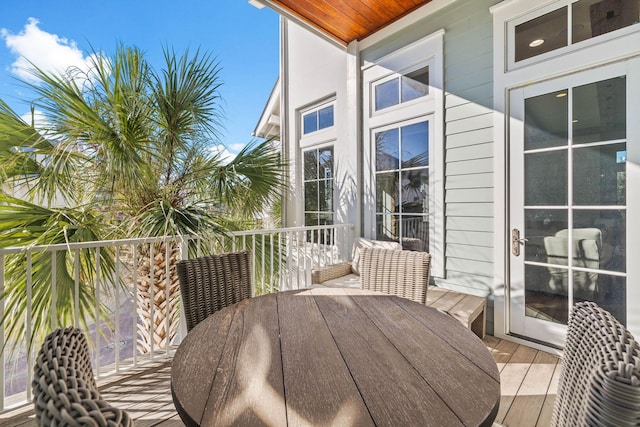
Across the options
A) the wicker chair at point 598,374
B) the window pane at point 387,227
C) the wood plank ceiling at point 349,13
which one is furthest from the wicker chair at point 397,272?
the wood plank ceiling at point 349,13

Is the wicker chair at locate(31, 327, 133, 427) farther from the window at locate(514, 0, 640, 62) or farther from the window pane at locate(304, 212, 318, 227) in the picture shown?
the window pane at locate(304, 212, 318, 227)

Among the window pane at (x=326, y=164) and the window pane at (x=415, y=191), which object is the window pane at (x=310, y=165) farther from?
the window pane at (x=415, y=191)

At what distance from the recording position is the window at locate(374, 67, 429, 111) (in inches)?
131

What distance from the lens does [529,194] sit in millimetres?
2615

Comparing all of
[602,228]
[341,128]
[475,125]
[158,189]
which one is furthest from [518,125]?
[158,189]

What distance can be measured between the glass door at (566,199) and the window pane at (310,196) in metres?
2.81

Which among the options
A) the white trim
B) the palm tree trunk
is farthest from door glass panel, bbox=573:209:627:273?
the palm tree trunk

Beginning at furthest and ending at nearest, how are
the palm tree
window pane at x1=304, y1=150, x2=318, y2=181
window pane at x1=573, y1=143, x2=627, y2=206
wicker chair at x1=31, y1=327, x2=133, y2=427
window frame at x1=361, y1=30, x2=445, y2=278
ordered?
window pane at x1=304, y1=150, x2=318, y2=181 < window frame at x1=361, y1=30, x2=445, y2=278 < window pane at x1=573, y1=143, x2=627, y2=206 < the palm tree < wicker chair at x1=31, y1=327, x2=133, y2=427

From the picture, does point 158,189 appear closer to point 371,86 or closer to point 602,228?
point 371,86

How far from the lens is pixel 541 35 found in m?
2.53

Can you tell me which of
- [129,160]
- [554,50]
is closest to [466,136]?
[554,50]

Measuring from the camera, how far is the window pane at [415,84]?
10.8ft

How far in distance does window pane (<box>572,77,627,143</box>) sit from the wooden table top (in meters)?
2.15

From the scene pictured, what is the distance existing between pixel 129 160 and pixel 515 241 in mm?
3347
